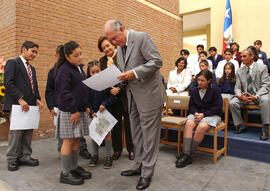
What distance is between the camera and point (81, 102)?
2158 millimetres

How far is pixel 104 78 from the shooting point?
1.97 meters

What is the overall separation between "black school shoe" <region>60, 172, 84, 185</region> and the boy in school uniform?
2.40 feet

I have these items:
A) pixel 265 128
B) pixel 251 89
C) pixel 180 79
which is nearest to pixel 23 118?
pixel 180 79

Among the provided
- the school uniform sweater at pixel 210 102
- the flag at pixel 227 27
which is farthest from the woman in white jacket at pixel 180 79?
the flag at pixel 227 27

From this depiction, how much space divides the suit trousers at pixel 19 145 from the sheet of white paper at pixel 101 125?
3.09 ft

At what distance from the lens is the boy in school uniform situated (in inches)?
99.3

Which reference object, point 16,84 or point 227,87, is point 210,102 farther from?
point 16,84

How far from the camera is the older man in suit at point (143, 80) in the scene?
1.90 m

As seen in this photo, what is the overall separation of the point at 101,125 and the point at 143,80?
0.91 metres

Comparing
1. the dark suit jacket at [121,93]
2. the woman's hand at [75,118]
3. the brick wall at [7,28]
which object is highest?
the brick wall at [7,28]

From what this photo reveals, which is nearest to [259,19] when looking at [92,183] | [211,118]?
[211,118]

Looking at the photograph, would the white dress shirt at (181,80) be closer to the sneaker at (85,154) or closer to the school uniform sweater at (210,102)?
the school uniform sweater at (210,102)

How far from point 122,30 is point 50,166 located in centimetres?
194

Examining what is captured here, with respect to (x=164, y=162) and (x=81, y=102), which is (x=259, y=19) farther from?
(x=81, y=102)
